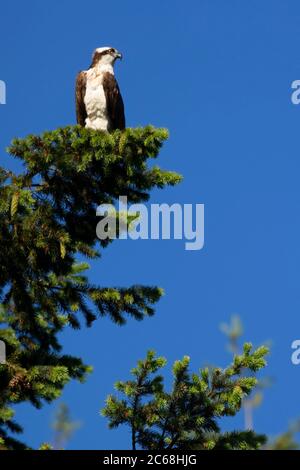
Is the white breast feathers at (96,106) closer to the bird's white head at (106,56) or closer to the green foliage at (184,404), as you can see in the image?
the bird's white head at (106,56)

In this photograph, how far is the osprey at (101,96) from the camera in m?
11.2

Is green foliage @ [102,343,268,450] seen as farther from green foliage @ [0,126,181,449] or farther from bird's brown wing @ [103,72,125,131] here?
bird's brown wing @ [103,72,125,131]

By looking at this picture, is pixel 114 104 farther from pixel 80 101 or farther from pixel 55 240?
pixel 55 240

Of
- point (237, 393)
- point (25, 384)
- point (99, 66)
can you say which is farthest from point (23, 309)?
point (99, 66)

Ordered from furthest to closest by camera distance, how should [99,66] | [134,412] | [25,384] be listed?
[99,66] < [134,412] < [25,384]

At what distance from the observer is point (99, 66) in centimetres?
1185

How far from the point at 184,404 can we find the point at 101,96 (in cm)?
443

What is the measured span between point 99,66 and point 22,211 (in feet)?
14.1

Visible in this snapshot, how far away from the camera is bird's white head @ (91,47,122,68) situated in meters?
11.8

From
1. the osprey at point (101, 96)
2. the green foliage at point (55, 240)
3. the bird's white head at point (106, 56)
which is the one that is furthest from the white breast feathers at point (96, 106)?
the green foliage at point (55, 240)

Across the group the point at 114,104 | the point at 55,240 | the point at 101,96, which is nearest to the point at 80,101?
the point at 101,96

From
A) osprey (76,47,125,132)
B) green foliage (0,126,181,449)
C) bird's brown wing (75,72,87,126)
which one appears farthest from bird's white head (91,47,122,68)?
green foliage (0,126,181,449)

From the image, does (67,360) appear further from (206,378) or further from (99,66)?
(99,66)

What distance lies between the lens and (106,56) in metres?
11.9
